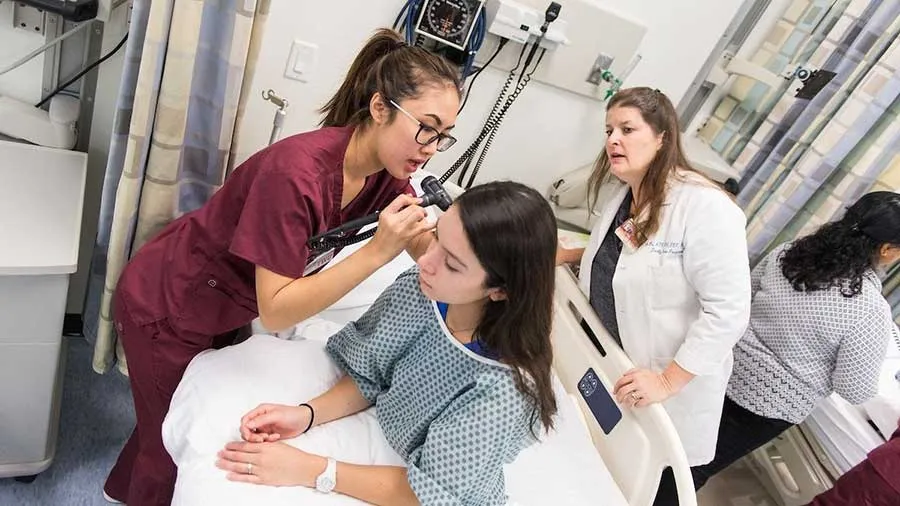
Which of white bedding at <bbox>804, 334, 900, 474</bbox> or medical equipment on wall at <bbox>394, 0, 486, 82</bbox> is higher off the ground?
medical equipment on wall at <bbox>394, 0, 486, 82</bbox>

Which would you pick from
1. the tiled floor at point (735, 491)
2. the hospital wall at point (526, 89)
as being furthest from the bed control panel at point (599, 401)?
→ the tiled floor at point (735, 491)

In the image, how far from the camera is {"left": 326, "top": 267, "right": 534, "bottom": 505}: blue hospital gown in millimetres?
947

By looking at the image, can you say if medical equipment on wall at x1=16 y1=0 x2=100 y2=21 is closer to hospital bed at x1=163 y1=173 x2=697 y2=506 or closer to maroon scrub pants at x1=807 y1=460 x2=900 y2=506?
hospital bed at x1=163 y1=173 x2=697 y2=506

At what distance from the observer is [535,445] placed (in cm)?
132

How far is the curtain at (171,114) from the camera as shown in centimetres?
114

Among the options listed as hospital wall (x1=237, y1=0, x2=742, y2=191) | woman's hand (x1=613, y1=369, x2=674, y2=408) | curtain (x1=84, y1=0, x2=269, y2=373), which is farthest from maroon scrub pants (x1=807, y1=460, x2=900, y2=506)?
curtain (x1=84, y1=0, x2=269, y2=373)

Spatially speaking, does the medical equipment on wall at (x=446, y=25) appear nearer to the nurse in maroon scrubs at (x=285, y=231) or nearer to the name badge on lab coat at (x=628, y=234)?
the nurse in maroon scrubs at (x=285, y=231)

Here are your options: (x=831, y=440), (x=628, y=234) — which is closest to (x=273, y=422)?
(x=628, y=234)

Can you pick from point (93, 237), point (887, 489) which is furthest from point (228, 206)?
point (887, 489)

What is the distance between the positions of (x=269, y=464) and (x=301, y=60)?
1171 mm

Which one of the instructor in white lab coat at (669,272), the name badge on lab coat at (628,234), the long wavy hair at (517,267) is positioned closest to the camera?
the long wavy hair at (517,267)

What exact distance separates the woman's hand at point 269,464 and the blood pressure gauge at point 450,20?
1.26 meters

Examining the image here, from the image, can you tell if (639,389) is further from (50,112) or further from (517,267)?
(50,112)

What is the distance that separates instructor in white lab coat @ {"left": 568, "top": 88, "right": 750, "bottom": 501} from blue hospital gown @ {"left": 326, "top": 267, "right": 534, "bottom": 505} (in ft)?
1.60
